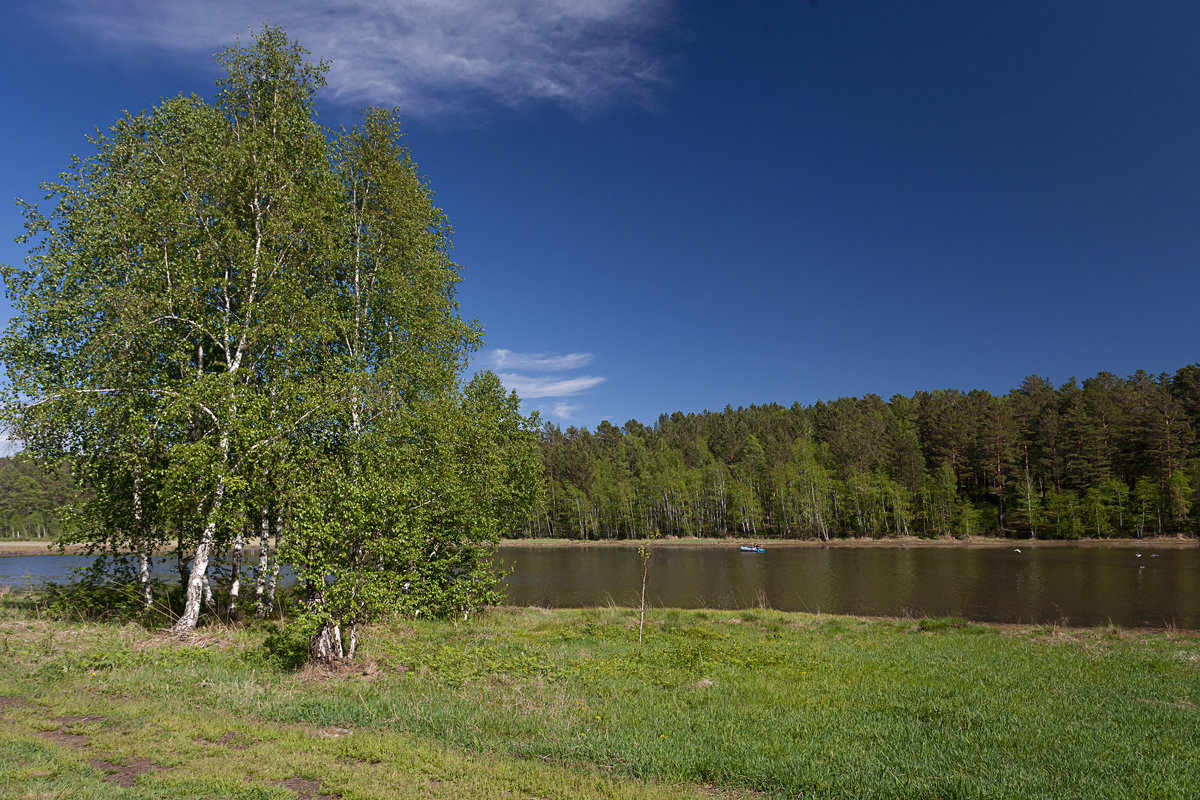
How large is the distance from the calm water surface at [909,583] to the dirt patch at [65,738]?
479 inches

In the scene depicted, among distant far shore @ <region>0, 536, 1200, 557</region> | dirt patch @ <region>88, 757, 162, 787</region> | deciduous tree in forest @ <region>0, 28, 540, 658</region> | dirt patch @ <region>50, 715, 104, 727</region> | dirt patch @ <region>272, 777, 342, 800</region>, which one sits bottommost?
distant far shore @ <region>0, 536, 1200, 557</region>

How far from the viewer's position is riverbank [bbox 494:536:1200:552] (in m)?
73.0

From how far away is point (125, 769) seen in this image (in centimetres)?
695

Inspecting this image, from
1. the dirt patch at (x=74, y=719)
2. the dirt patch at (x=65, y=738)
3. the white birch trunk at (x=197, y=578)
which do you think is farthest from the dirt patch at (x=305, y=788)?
the white birch trunk at (x=197, y=578)

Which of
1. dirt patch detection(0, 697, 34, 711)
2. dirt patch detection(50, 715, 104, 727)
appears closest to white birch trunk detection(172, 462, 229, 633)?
dirt patch detection(0, 697, 34, 711)

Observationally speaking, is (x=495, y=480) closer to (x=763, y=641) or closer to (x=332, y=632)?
(x=332, y=632)

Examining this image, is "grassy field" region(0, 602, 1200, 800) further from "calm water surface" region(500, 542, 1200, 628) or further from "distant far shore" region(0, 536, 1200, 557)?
"distant far shore" region(0, 536, 1200, 557)

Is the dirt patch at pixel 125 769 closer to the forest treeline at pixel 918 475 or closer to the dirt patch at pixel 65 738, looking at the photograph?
the dirt patch at pixel 65 738

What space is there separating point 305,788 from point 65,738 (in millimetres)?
3936

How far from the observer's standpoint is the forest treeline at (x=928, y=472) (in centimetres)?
8050

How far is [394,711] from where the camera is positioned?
958cm

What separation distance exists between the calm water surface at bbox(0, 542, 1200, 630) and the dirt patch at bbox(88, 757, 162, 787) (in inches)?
549

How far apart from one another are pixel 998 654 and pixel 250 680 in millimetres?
18080

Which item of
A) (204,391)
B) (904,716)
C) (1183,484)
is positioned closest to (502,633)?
(204,391)
